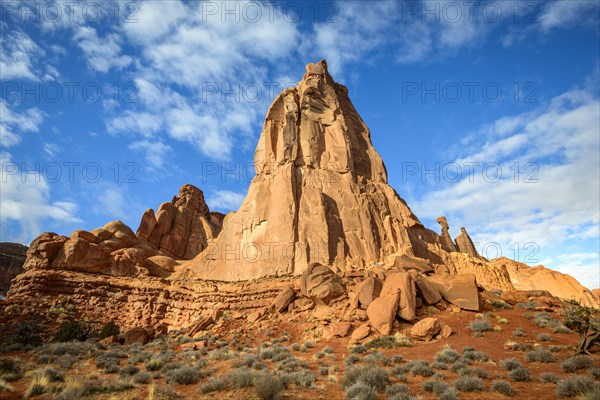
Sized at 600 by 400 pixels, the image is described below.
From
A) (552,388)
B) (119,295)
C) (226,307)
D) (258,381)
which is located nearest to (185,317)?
(226,307)

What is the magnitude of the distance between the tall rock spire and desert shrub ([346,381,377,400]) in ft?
66.6

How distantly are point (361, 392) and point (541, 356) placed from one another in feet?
25.3

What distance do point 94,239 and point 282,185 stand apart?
21.7 meters

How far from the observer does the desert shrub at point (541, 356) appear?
11673 millimetres

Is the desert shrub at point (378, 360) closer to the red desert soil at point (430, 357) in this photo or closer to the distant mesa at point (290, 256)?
the red desert soil at point (430, 357)

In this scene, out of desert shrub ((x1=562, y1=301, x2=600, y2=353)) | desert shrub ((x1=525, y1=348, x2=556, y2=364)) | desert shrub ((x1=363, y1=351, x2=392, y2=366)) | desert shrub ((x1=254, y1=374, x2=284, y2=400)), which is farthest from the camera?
desert shrub ((x1=363, y1=351, x2=392, y2=366))

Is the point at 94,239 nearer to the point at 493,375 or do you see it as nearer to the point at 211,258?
the point at 211,258

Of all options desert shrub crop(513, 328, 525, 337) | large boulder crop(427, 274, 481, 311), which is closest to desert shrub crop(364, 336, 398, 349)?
desert shrub crop(513, 328, 525, 337)

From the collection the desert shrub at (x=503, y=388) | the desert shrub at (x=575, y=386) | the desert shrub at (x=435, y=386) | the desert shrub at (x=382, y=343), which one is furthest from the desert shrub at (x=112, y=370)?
the desert shrub at (x=575, y=386)

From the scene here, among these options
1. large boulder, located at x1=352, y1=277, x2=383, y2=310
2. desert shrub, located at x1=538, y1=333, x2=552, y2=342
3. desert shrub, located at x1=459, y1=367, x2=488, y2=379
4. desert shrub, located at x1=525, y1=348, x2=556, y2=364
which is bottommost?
desert shrub, located at x1=459, y1=367, x2=488, y2=379

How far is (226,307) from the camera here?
90.5 feet

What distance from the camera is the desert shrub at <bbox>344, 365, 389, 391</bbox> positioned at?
9.62 meters

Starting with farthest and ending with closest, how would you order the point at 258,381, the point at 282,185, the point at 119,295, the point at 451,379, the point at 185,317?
the point at 282,185 < the point at 119,295 < the point at 185,317 < the point at 451,379 < the point at 258,381

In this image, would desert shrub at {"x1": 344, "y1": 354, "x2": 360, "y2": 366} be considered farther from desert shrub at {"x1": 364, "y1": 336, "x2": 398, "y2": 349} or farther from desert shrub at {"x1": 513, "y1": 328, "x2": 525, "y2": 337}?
desert shrub at {"x1": 513, "y1": 328, "x2": 525, "y2": 337}
